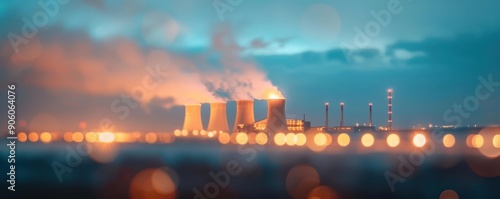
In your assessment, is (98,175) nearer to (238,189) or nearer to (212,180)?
(212,180)

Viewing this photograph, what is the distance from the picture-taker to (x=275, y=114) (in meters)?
92.6

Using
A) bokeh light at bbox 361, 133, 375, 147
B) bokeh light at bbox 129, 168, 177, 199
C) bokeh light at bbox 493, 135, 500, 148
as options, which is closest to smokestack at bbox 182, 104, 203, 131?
bokeh light at bbox 361, 133, 375, 147

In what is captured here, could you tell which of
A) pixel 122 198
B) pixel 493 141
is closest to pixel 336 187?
pixel 122 198

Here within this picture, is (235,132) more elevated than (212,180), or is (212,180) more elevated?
(235,132)

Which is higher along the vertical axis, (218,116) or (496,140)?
(218,116)

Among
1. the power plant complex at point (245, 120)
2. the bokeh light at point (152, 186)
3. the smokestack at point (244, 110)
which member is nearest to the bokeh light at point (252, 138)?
the power plant complex at point (245, 120)

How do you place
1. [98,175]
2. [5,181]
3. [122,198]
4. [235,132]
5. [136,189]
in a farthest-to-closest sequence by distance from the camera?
1. [235,132]
2. [98,175]
3. [5,181]
4. [136,189]
5. [122,198]

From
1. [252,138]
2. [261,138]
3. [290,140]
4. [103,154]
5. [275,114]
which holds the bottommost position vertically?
[103,154]

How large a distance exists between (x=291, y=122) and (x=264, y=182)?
96202 millimetres

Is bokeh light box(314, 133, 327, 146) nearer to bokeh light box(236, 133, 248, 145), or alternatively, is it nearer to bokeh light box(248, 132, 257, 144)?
bokeh light box(248, 132, 257, 144)

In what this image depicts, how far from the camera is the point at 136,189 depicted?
36.0 m

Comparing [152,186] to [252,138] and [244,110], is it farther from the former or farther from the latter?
[252,138]

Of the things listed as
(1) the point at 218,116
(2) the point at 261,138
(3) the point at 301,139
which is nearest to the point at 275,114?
(1) the point at 218,116

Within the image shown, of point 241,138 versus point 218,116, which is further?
point 241,138
